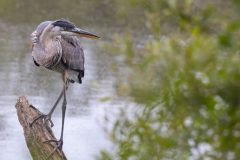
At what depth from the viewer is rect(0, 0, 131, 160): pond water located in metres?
8.59

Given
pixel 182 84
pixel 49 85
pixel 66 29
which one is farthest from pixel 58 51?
pixel 182 84

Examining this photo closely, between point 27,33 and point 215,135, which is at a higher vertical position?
point 27,33

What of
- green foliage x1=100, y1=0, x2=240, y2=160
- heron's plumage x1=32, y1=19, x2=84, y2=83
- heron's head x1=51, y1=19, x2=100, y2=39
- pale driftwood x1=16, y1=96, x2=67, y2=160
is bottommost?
green foliage x1=100, y1=0, x2=240, y2=160

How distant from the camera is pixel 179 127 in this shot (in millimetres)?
2375

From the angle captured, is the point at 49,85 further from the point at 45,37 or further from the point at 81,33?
the point at 81,33

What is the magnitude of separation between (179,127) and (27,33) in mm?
12415

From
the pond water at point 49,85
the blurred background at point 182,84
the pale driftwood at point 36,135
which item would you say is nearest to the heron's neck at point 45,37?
the pond water at point 49,85

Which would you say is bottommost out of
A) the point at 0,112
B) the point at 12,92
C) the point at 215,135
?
the point at 215,135

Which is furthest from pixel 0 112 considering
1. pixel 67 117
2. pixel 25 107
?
pixel 25 107

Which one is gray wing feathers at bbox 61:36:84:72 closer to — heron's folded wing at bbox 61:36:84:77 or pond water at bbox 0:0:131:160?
heron's folded wing at bbox 61:36:84:77

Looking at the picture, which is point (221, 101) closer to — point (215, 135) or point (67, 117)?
point (215, 135)

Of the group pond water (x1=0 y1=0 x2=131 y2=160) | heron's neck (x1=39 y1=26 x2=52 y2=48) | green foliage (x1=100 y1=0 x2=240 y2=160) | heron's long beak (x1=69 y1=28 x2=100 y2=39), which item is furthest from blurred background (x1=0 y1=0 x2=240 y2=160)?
heron's neck (x1=39 y1=26 x2=52 y2=48)

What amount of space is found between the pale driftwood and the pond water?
0.35 metres

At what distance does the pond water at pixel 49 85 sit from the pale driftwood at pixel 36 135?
350 millimetres
